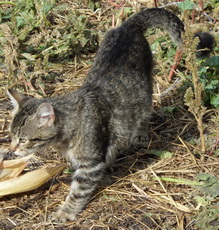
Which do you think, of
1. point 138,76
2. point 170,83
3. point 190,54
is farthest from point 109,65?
point 170,83

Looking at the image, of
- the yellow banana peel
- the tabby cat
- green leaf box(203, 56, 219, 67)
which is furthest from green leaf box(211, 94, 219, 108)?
the yellow banana peel

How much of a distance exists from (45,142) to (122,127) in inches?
32.5

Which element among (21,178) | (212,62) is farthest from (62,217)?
(212,62)

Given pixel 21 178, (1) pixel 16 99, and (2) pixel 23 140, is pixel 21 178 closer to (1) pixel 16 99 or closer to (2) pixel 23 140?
(2) pixel 23 140

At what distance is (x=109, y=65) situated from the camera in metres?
4.53

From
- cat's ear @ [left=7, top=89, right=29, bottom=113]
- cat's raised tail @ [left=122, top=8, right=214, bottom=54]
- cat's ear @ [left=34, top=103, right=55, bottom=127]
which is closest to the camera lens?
cat's ear @ [left=34, top=103, right=55, bottom=127]

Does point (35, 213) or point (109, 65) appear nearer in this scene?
point (35, 213)

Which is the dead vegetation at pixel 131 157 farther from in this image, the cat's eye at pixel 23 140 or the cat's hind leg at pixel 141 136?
the cat's eye at pixel 23 140

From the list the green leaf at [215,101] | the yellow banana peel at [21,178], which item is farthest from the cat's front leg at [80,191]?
the green leaf at [215,101]

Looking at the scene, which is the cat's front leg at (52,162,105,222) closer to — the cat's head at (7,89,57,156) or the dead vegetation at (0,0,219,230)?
the dead vegetation at (0,0,219,230)

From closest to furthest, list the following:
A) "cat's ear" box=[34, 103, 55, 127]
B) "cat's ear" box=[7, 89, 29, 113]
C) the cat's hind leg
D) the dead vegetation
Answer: "cat's ear" box=[34, 103, 55, 127]
the dead vegetation
"cat's ear" box=[7, 89, 29, 113]
the cat's hind leg

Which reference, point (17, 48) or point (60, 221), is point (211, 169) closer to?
point (60, 221)

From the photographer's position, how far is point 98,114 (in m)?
4.15

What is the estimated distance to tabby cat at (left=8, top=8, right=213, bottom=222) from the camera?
3949 mm
